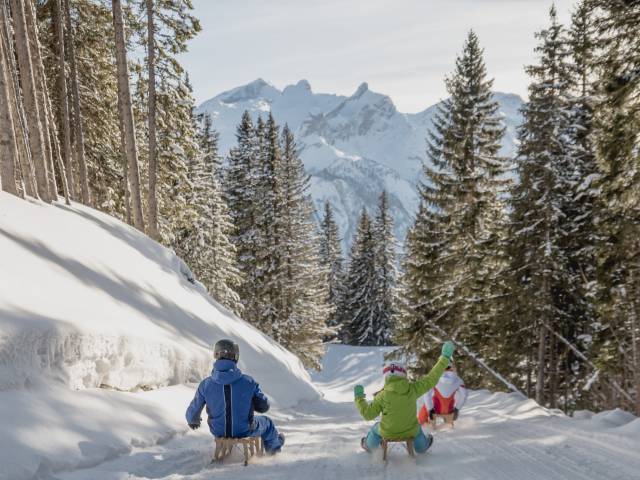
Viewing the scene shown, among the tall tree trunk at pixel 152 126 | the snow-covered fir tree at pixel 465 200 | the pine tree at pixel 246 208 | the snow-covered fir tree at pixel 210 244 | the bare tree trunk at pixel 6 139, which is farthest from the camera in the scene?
the pine tree at pixel 246 208

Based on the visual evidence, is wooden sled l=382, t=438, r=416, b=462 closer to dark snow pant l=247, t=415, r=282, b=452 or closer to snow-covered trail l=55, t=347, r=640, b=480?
snow-covered trail l=55, t=347, r=640, b=480

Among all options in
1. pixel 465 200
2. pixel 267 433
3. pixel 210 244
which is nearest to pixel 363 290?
pixel 210 244

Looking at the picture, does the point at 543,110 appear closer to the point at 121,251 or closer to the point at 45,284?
the point at 121,251

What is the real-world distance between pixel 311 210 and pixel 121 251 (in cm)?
2224

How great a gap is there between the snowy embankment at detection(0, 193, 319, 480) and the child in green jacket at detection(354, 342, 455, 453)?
2.62 m

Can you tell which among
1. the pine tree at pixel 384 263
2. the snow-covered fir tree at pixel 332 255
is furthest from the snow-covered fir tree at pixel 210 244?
the snow-covered fir tree at pixel 332 255

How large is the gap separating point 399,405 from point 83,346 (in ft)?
13.0

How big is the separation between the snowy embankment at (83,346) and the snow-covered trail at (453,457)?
410 mm

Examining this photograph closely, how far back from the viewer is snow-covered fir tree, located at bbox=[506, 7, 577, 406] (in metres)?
17.3

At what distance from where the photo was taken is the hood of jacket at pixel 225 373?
5.53 m

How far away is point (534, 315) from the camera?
1788 centimetres

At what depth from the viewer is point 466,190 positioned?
2231cm

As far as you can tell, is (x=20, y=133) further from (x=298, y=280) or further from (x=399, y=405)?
(x=298, y=280)

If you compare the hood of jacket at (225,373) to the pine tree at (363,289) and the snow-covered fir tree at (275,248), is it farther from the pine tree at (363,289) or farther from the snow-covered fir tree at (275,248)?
the pine tree at (363,289)
